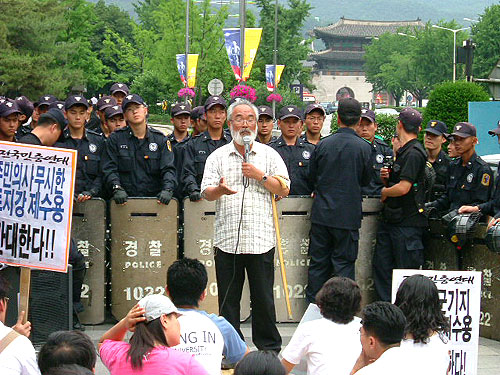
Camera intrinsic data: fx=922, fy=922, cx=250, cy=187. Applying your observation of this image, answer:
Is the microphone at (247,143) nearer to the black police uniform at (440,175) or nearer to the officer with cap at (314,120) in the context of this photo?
the officer with cap at (314,120)

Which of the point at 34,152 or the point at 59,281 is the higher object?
the point at 34,152

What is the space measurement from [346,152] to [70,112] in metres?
3.06

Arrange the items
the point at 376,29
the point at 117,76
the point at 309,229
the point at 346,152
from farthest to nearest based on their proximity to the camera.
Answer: the point at 376,29
the point at 117,76
the point at 309,229
the point at 346,152

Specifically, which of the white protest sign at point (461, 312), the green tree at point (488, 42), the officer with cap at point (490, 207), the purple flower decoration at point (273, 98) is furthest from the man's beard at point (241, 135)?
the green tree at point (488, 42)

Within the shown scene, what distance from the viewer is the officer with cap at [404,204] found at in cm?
880

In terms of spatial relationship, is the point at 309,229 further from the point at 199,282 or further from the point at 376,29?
the point at 376,29

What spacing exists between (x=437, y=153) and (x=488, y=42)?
61.3 metres

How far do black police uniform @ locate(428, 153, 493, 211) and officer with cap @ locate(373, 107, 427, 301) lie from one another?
0.55 m

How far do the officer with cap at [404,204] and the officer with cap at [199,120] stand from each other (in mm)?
3558

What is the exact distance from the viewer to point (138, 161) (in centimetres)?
940

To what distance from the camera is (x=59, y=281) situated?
8000 mm

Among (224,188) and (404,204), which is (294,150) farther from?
(224,188)

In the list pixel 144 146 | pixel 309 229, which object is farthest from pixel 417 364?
pixel 144 146

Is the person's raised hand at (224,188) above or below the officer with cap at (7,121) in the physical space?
below
